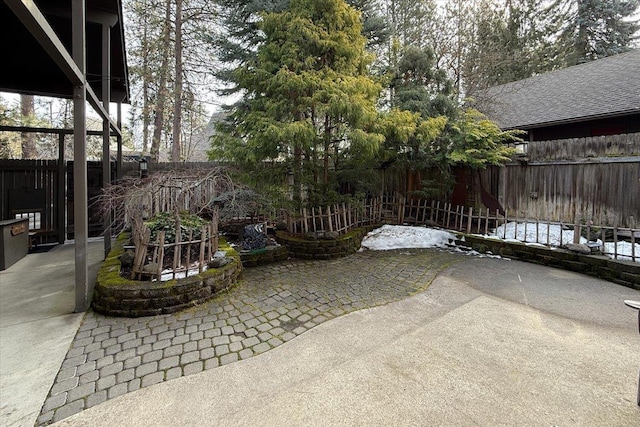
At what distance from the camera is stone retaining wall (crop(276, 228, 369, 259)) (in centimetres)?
609

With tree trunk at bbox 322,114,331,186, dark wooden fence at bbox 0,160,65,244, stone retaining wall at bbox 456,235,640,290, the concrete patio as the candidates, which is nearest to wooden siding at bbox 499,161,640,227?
stone retaining wall at bbox 456,235,640,290

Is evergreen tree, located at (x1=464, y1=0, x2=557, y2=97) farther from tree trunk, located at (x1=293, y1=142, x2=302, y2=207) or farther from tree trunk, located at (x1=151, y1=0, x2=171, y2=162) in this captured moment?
tree trunk, located at (x1=151, y1=0, x2=171, y2=162)

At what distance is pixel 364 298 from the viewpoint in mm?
4074

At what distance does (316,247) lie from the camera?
6082mm

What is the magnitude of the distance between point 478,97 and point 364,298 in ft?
33.1

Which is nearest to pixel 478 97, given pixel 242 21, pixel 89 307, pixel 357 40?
pixel 357 40

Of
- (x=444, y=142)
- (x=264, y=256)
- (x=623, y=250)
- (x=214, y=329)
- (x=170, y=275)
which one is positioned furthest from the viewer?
(x=444, y=142)

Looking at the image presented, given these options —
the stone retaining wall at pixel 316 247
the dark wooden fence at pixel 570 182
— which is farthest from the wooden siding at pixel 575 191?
the stone retaining wall at pixel 316 247

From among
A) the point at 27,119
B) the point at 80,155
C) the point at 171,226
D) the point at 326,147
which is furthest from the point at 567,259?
the point at 27,119

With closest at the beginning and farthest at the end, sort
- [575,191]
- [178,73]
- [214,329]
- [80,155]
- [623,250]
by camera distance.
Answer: [214,329], [80,155], [623,250], [575,191], [178,73]

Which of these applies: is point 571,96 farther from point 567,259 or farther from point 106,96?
point 106,96

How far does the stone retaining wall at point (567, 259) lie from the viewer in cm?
468

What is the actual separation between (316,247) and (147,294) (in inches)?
129

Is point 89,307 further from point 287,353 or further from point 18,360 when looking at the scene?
point 287,353
